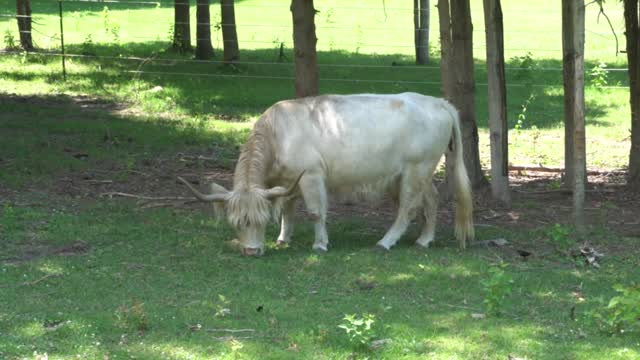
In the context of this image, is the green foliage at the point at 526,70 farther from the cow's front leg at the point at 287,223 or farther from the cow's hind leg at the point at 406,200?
the cow's front leg at the point at 287,223

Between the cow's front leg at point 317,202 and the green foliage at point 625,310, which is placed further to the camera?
the cow's front leg at point 317,202

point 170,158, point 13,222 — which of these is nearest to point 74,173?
point 170,158

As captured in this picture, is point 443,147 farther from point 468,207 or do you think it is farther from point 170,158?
point 170,158

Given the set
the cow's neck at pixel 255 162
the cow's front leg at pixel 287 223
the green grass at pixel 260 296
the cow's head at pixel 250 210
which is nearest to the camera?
the green grass at pixel 260 296

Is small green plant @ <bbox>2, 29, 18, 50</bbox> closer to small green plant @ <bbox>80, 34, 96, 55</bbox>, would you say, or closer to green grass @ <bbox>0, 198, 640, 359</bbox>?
small green plant @ <bbox>80, 34, 96, 55</bbox>

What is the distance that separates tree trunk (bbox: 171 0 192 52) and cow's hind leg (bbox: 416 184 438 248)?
14531mm

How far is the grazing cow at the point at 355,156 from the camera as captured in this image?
404 inches

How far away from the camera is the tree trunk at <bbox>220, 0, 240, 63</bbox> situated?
72.5ft

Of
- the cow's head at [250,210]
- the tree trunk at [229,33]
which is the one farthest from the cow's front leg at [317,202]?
the tree trunk at [229,33]

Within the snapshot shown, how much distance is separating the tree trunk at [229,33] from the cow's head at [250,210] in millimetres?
12559

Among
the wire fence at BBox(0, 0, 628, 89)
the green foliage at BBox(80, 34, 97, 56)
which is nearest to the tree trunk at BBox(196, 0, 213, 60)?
the wire fence at BBox(0, 0, 628, 89)

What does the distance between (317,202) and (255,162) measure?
742 mm

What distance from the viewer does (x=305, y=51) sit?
1309 cm

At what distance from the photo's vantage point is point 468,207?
409 inches
